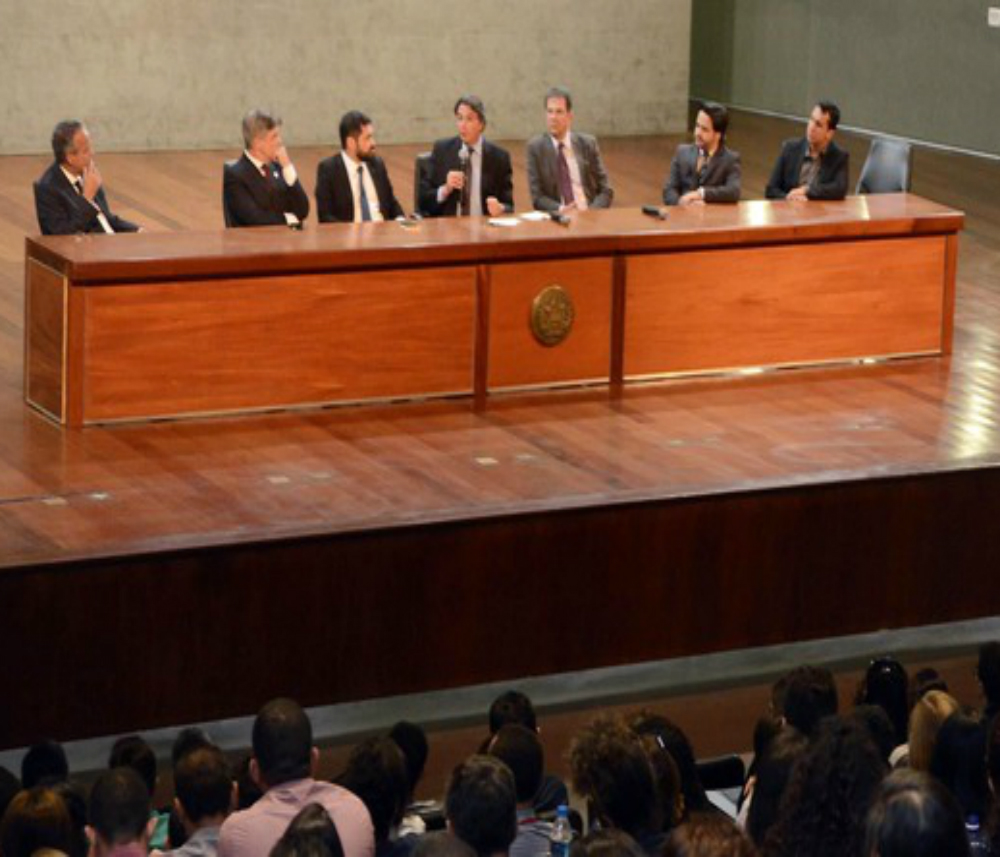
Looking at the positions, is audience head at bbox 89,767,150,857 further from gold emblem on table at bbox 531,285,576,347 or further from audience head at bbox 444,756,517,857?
gold emblem on table at bbox 531,285,576,347

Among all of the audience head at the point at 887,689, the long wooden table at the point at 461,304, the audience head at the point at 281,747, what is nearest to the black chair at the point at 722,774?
the audience head at the point at 887,689

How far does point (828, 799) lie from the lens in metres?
3.88

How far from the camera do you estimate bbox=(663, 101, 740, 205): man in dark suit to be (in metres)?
9.92

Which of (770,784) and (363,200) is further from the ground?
(363,200)

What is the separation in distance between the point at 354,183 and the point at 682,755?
5.19m

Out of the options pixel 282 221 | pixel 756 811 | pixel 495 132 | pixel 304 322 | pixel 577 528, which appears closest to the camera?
pixel 756 811

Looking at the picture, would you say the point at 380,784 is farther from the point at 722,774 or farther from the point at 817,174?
the point at 817,174

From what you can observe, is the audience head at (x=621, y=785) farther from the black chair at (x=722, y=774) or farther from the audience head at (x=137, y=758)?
the black chair at (x=722, y=774)

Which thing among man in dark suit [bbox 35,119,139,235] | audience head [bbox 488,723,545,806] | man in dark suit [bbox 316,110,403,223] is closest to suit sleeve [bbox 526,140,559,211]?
man in dark suit [bbox 316,110,403,223]

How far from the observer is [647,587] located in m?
7.16

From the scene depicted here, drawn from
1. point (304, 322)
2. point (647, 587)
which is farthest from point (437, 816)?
point (304, 322)

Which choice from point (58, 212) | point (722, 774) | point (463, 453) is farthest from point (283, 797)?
point (58, 212)

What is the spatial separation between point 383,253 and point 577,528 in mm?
1731

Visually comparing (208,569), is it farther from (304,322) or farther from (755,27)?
(755,27)
